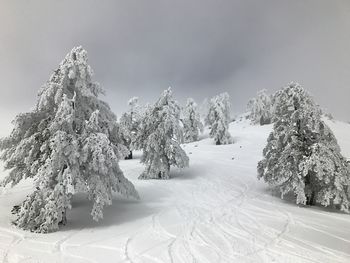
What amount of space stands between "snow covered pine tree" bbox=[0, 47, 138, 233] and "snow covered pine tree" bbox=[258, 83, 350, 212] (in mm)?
8144

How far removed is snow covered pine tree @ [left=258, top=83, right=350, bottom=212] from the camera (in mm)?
15586

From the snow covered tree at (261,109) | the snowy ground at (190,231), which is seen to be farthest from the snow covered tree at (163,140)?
the snow covered tree at (261,109)

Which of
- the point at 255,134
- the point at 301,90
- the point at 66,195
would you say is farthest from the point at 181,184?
the point at 255,134

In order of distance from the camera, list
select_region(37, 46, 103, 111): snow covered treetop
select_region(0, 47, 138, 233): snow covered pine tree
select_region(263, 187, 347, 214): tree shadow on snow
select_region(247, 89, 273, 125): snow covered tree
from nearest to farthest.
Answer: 1. select_region(0, 47, 138, 233): snow covered pine tree
2. select_region(37, 46, 103, 111): snow covered treetop
3. select_region(263, 187, 347, 214): tree shadow on snow
4. select_region(247, 89, 273, 125): snow covered tree

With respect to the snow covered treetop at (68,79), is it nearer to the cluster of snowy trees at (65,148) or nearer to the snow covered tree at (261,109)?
the cluster of snowy trees at (65,148)

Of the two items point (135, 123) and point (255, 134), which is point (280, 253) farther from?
point (255, 134)

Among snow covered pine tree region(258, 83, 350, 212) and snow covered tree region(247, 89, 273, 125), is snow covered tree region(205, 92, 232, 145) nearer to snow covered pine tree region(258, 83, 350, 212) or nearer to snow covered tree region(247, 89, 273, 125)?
snow covered tree region(247, 89, 273, 125)

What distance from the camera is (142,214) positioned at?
15.0 meters

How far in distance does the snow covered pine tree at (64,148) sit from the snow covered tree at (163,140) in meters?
8.62

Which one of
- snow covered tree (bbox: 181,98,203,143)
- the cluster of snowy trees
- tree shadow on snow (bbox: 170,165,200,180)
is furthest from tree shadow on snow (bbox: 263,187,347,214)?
snow covered tree (bbox: 181,98,203,143)

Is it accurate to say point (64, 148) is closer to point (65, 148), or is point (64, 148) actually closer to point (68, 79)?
point (65, 148)

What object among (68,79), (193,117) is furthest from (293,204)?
(193,117)

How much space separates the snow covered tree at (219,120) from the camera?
41688mm

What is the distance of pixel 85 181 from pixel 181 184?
31.8 ft
